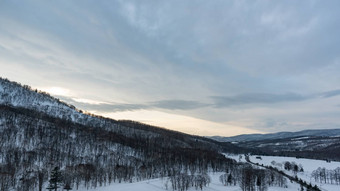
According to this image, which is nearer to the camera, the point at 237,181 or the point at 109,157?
the point at 237,181

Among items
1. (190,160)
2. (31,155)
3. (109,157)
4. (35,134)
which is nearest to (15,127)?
(35,134)

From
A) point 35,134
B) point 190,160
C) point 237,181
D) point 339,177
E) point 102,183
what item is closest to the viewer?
point 102,183

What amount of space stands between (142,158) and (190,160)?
148 feet

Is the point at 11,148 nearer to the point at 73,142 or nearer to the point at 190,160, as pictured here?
the point at 73,142

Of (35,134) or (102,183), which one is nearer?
(102,183)

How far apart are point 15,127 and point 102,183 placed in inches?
4967

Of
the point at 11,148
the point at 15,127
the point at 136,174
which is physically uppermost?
the point at 15,127

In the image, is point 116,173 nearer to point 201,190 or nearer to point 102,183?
point 102,183

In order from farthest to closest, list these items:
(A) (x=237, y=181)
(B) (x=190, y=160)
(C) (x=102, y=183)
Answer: (B) (x=190, y=160) → (A) (x=237, y=181) → (C) (x=102, y=183)

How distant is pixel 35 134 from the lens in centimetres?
18850

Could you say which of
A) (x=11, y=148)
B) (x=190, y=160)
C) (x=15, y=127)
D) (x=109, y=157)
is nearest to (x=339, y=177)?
(x=190, y=160)

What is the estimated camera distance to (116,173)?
128625 mm

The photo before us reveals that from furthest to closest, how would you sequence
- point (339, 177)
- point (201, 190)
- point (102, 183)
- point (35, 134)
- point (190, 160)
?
point (35, 134), point (190, 160), point (339, 177), point (102, 183), point (201, 190)

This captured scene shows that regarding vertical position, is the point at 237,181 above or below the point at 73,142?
below
